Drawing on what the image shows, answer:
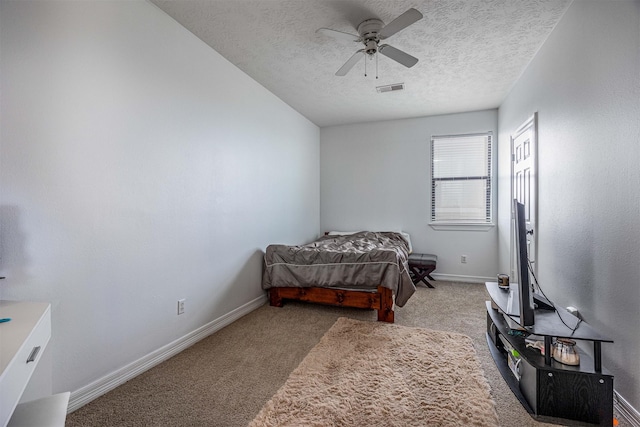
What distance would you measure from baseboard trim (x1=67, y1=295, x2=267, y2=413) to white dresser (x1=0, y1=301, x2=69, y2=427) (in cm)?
77

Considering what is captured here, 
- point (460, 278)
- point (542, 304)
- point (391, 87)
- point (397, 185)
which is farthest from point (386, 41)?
point (460, 278)

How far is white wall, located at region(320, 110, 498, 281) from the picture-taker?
446 centimetres

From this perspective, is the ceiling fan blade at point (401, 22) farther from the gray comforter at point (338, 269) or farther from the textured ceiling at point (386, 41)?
the gray comforter at point (338, 269)

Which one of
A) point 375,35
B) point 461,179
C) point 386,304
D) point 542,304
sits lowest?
point 386,304

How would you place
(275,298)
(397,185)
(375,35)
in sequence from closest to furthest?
(375,35), (275,298), (397,185)

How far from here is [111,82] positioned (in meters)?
1.83

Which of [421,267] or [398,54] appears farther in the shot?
[421,267]

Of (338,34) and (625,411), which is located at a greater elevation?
(338,34)

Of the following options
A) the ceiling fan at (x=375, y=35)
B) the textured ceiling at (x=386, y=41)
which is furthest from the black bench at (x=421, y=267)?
the ceiling fan at (x=375, y=35)

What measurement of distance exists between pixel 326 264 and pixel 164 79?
2127mm

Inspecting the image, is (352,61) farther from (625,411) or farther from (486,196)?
(486,196)

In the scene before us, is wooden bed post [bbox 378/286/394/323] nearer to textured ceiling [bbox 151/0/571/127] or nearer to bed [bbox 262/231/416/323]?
bed [bbox 262/231/416/323]

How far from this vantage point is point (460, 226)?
14.8 feet

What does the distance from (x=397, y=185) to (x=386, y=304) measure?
8.13 feet
